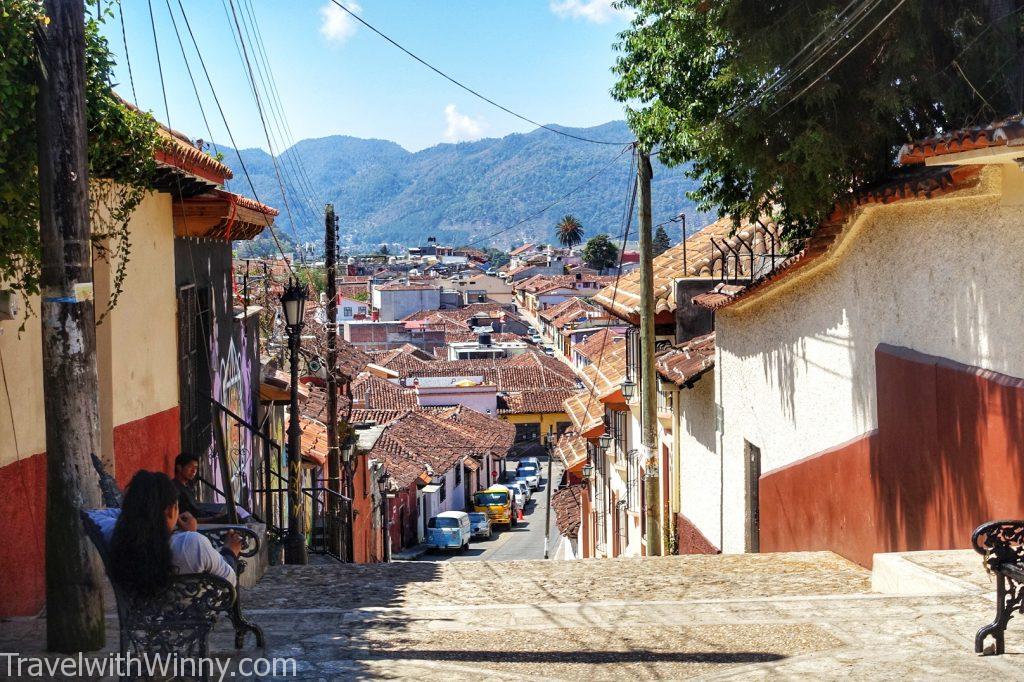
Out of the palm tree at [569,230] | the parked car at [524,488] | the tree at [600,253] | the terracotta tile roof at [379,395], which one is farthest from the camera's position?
the palm tree at [569,230]

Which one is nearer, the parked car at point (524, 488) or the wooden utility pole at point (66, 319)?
the wooden utility pole at point (66, 319)

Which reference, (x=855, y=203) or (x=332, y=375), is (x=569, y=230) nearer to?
(x=332, y=375)

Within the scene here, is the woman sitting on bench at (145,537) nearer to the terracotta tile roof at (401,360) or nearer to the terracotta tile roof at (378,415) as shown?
the terracotta tile roof at (378,415)

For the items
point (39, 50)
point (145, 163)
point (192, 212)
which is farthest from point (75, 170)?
point (192, 212)

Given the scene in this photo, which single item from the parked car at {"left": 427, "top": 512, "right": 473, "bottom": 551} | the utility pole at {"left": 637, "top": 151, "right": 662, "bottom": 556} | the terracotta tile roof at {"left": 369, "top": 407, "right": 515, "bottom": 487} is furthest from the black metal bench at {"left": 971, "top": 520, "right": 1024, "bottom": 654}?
the parked car at {"left": 427, "top": 512, "right": 473, "bottom": 551}

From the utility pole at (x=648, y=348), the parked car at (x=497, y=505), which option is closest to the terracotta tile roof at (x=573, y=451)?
the parked car at (x=497, y=505)

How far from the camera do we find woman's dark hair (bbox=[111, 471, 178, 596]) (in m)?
4.98

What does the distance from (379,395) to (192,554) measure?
2272 inches

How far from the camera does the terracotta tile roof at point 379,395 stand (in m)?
61.3

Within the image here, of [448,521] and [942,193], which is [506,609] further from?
[448,521]

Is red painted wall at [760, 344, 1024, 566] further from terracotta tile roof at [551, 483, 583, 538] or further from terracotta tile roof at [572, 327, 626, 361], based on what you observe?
terracotta tile roof at [551, 483, 583, 538]

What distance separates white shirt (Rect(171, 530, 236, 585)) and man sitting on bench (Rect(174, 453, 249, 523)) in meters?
3.39

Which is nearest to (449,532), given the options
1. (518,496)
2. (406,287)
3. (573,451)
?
(573,451)

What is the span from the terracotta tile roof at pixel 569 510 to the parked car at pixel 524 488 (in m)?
23.0
